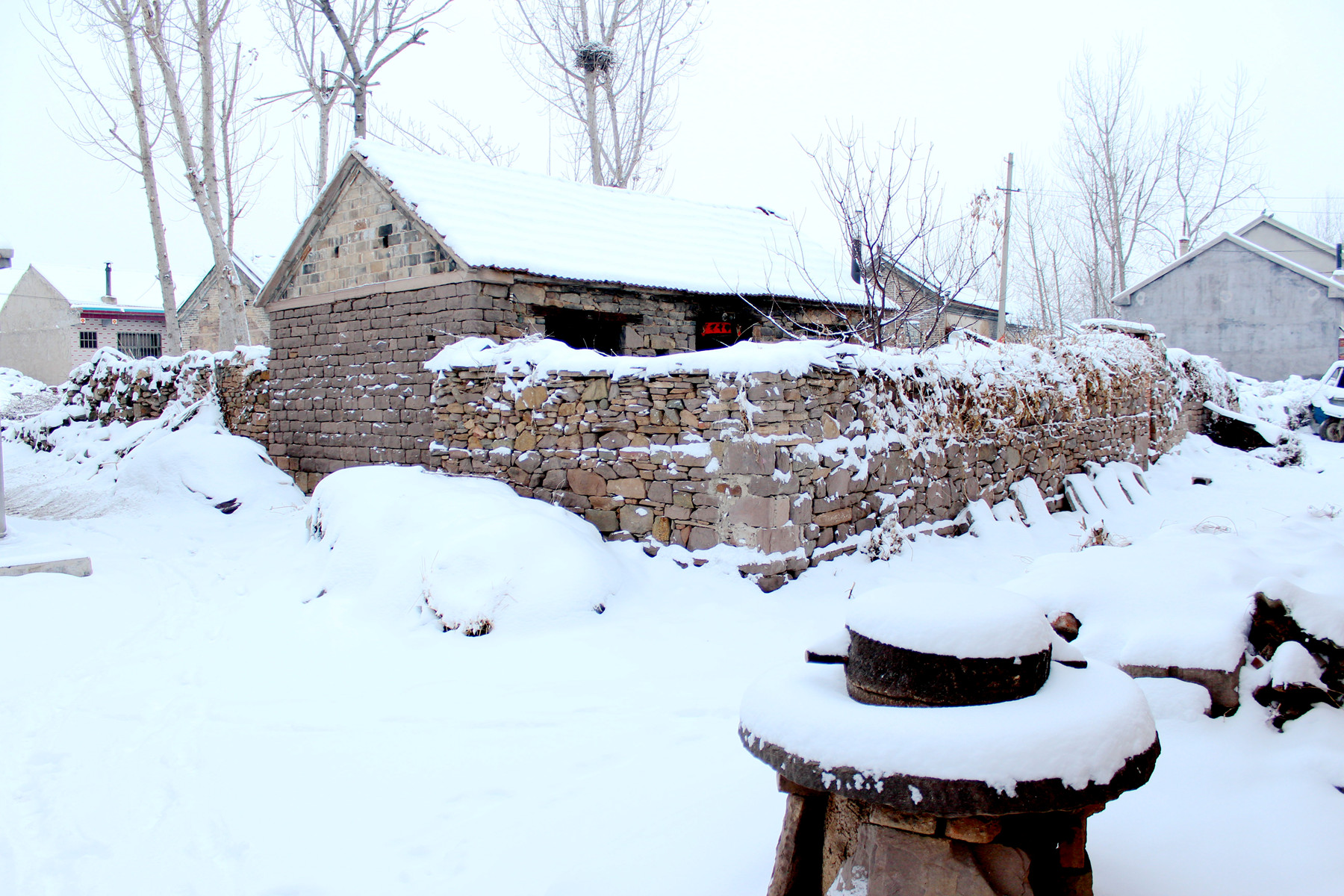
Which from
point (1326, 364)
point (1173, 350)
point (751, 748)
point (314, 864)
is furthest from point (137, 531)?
point (1326, 364)

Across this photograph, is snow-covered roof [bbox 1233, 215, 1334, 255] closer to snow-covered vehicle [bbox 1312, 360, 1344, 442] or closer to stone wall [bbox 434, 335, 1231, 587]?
snow-covered vehicle [bbox 1312, 360, 1344, 442]

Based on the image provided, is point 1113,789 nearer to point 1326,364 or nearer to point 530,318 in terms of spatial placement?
point 530,318

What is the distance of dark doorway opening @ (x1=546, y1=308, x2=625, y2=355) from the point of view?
10.6 meters

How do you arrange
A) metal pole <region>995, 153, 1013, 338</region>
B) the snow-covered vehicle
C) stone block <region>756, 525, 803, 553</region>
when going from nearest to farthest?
stone block <region>756, 525, 803, 553</region>
the snow-covered vehicle
metal pole <region>995, 153, 1013, 338</region>

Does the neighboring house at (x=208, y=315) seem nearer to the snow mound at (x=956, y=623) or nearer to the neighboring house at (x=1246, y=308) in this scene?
the snow mound at (x=956, y=623)

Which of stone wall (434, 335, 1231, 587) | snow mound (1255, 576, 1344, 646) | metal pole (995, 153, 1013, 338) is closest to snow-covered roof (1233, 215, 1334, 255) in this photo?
metal pole (995, 153, 1013, 338)

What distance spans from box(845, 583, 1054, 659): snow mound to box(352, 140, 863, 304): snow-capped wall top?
22.2 ft

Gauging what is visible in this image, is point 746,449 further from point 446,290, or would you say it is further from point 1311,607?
point 446,290

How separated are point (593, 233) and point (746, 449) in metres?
6.03

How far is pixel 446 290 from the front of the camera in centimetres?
948

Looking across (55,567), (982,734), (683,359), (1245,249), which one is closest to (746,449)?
(683,359)

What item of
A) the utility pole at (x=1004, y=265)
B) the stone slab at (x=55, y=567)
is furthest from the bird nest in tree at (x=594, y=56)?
the stone slab at (x=55, y=567)

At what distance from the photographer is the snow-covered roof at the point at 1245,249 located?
23.7 m

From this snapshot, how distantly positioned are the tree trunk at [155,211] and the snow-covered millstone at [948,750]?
1606 cm
